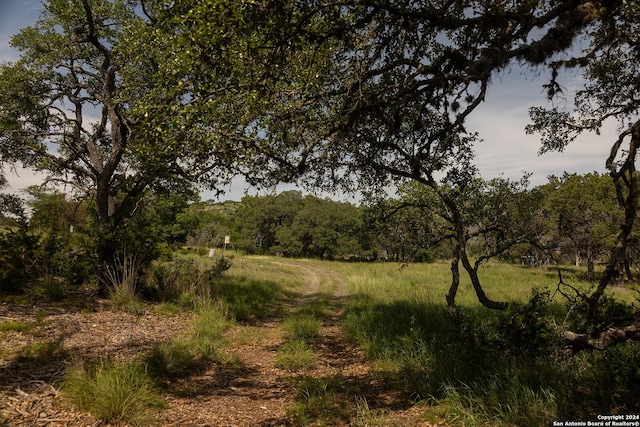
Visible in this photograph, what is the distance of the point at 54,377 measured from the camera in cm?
477

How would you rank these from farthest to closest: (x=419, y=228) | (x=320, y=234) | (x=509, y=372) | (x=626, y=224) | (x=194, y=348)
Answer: (x=320, y=234), (x=419, y=228), (x=194, y=348), (x=509, y=372), (x=626, y=224)

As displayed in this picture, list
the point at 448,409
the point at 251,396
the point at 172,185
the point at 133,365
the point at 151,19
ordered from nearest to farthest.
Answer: the point at 448,409 < the point at 133,365 < the point at 251,396 < the point at 151,19 < the point at 172,185

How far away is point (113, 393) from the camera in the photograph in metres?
4.20

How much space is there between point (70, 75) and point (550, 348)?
47.0 feet

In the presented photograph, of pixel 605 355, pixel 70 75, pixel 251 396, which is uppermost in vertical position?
pixel 70 75

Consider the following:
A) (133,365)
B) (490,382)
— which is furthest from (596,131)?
(133,365)

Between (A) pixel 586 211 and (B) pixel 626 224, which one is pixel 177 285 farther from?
(A) pixel 586 211

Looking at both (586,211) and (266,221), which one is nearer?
(586,211)

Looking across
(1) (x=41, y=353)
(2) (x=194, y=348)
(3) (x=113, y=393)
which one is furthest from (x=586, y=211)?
(1) (x=41, y=353)

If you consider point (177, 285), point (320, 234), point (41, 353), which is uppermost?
point (320, 234)

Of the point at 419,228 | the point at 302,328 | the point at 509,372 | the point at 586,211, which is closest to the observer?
the point at 509,372

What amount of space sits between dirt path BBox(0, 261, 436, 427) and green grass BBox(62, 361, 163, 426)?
13cm

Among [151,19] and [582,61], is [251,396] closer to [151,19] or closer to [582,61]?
[582,61]

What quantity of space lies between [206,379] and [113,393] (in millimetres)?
1975
